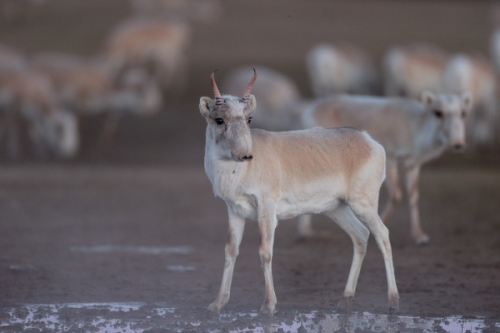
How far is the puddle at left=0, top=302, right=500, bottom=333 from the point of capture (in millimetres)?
6566

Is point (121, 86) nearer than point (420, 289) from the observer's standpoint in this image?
No

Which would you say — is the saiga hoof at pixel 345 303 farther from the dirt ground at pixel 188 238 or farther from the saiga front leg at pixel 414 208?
the saiga front leg at pixel 414 208

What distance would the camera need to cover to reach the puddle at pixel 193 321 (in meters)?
6.57

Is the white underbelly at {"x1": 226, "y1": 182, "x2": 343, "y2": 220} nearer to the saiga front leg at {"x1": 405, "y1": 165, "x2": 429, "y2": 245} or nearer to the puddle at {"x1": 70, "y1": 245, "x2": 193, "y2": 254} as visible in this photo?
the puddle at {"x1": 70, "y1": 245, "x2": 193, "y2": 254}

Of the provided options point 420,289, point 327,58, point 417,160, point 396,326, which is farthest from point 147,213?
point 327,58

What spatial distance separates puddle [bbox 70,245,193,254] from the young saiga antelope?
2.77m

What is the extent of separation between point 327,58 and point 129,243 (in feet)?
38.7

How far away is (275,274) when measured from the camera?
877 cm

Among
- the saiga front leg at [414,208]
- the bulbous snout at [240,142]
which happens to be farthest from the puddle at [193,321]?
the saiga front leg at [414,208]

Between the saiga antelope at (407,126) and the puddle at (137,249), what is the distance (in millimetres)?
1477

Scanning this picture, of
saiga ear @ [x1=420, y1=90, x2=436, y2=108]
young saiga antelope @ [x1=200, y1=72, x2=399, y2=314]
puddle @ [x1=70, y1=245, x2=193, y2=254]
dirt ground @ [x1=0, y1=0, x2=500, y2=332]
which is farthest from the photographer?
saiga ear @ [x1=420, y1=90, x2=436, y2=108]

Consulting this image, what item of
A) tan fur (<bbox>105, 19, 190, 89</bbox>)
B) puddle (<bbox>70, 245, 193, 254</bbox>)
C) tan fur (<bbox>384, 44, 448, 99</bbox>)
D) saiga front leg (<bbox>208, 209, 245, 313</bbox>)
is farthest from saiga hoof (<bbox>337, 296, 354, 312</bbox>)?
tan fur (<bbox>105, 19, 190, 89</bbox>)

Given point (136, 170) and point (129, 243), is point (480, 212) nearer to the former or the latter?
point (129, 243)

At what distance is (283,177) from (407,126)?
3873 millimetres
